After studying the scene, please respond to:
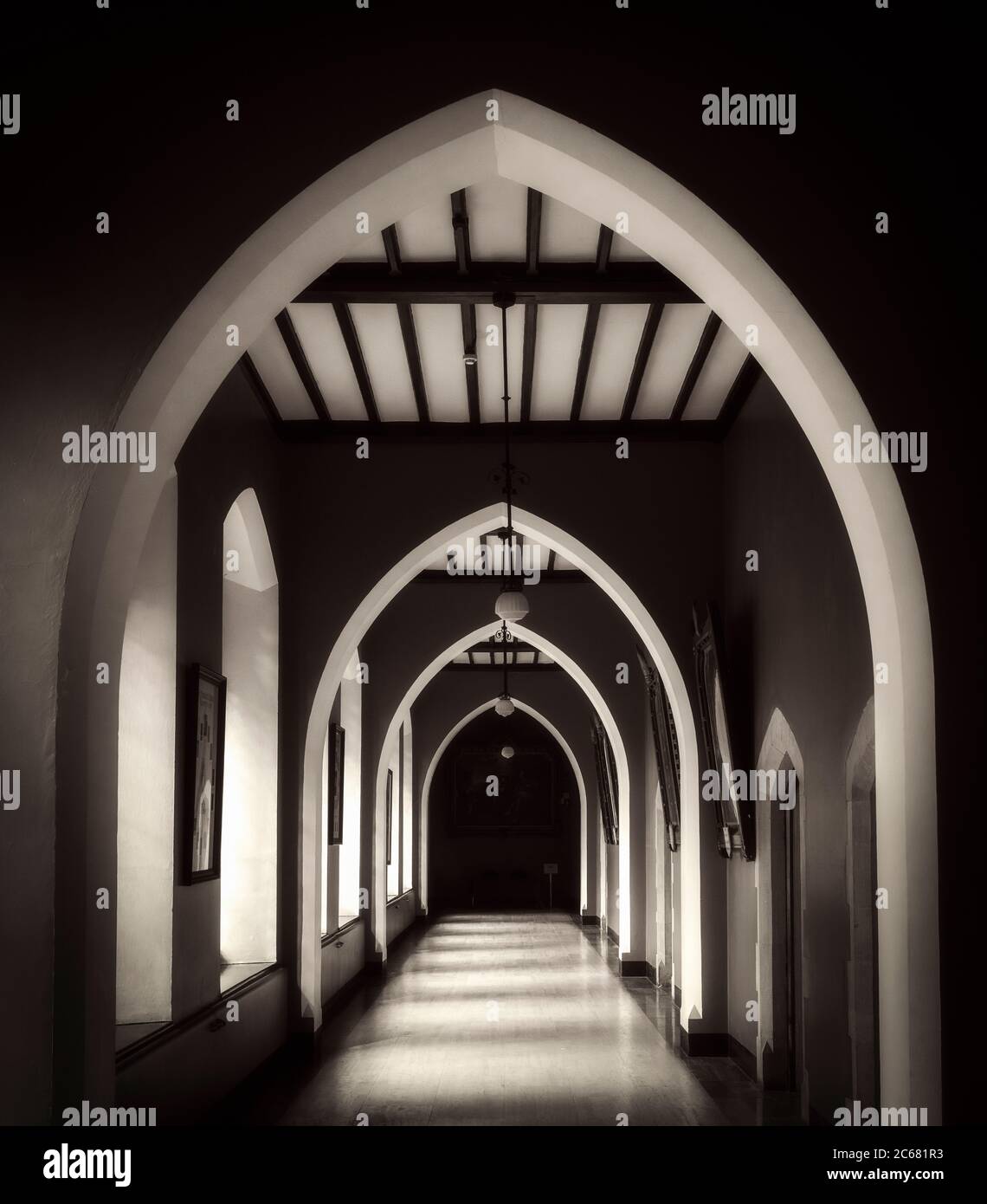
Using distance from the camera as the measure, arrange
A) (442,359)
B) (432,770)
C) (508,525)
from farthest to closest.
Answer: (432,770) → (508,525) → (442,359)

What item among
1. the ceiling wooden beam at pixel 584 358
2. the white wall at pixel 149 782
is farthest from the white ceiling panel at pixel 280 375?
the ceiling wooden beam at pixel 584 358

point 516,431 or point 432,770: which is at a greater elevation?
point 516,431

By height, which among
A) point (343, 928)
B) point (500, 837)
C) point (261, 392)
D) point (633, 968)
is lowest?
point (633, 968)

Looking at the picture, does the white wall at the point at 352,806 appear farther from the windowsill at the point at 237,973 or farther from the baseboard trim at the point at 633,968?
the windowsill at the point at 237,973

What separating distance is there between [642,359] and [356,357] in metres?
2.12

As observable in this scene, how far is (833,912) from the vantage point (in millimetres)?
7148

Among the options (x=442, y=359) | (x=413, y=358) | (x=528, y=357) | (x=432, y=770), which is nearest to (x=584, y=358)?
(x=528, y=357)

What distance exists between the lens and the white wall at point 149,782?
7.15 m

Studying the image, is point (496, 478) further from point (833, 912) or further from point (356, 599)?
point (833, 912)

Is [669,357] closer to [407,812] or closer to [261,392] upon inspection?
[261,392]

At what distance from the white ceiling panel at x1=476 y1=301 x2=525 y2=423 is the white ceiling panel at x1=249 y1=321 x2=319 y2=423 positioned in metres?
1.30

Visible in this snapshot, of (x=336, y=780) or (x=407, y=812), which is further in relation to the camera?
(x=407, y=812)

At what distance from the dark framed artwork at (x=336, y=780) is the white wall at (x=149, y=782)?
5.72 metres

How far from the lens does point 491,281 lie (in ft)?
26.6
